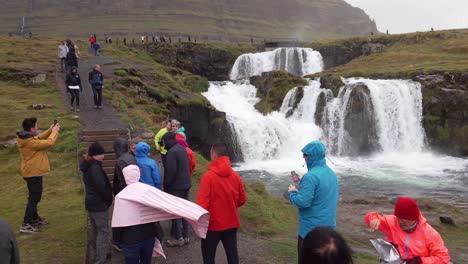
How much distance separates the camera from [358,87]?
28781 mm

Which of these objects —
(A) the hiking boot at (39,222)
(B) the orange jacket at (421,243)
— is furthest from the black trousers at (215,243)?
(A) the hiking boot at (39,222)

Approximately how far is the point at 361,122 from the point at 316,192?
84.2 ft

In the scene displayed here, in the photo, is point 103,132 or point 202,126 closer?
point 103,132

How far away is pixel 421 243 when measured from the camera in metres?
4.00

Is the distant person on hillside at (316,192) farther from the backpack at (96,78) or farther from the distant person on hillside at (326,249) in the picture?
the backpack at (96,78)

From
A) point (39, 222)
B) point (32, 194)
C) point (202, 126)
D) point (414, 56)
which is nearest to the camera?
point (32, 194)

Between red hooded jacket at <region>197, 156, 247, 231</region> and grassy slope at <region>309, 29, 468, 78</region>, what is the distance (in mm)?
29208

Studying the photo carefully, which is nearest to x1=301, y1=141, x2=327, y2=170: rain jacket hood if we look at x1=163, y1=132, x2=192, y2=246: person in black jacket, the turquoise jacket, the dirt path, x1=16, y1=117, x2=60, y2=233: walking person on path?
the turquoise jacket

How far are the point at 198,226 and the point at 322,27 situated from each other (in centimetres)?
17288

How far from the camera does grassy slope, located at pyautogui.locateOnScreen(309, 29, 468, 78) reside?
33.3 metres

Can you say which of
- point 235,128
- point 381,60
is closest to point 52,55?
point 235,128

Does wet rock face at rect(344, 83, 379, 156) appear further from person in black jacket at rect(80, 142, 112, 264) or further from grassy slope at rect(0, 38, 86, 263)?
person in black jacket at rect(80, 142, 112, 264)

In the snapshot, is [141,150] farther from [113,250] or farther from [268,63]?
[268,63]

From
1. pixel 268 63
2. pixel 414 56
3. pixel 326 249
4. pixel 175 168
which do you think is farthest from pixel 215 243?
pixel 268 63
